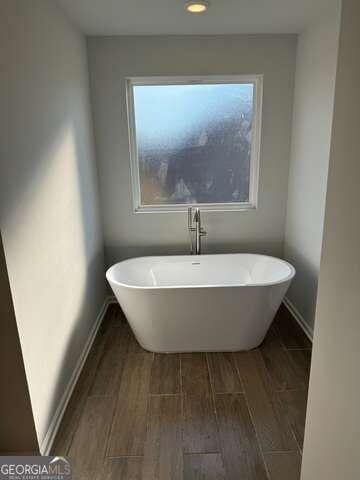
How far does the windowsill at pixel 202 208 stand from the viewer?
3256 mm

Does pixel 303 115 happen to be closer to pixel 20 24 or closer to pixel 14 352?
pixel 20 24

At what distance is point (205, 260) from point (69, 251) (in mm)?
1293

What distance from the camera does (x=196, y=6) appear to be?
7.07 feet

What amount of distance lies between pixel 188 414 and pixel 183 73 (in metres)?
2.66

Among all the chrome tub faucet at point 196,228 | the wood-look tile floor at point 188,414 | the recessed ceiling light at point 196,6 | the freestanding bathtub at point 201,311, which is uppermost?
the recessed ceiling light at point 196,6

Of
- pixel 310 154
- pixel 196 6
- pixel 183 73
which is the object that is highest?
pixel 196 6

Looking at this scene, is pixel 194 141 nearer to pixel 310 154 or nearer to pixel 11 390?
pixel 310 154

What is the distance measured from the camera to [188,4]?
2129 millimetres

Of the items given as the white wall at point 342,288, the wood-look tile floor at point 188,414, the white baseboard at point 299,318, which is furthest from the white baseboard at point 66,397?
the white baseboard at point 299,318

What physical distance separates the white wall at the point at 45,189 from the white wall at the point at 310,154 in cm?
182

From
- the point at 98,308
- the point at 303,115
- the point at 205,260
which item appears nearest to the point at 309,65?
the point at 303,115

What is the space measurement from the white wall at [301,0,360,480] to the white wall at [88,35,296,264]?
86.0 inches

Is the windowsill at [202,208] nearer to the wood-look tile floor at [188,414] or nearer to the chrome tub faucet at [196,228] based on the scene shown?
the chrome tub faucet at [196,228]

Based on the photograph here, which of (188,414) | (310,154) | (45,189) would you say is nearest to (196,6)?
Answer: (310,154)
